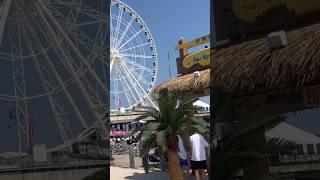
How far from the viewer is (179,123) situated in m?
8.81

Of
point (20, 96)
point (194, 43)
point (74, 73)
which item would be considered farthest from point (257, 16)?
point (194, 43)

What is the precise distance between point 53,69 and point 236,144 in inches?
79.8

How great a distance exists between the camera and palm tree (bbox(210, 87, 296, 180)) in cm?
356

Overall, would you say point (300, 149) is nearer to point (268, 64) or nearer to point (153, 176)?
point (268, 64)

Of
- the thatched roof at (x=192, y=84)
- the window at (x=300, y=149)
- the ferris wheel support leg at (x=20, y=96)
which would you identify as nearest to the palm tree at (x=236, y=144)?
the window at (x=300, y=149)

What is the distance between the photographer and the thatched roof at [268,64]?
3.37 m

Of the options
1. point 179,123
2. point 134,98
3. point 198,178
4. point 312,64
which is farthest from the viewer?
point 134,98

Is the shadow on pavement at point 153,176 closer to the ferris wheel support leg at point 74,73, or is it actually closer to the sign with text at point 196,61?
the sign with text at point 196,61

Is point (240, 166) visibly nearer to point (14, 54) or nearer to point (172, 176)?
point (14, 54)

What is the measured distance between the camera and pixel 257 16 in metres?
3.56

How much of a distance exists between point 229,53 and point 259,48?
244mm

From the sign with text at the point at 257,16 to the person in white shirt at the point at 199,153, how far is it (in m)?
4.40

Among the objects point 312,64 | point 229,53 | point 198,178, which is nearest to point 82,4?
point 229,53

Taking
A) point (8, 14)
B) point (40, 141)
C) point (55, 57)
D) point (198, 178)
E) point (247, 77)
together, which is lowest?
point (198, 178)
